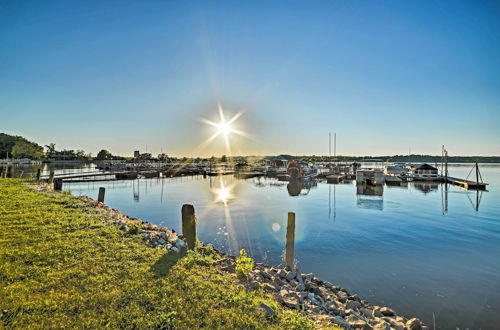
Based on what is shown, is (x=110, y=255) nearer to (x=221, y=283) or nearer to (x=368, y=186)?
(x=221, y=283)

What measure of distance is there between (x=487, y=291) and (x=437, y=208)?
1657cm

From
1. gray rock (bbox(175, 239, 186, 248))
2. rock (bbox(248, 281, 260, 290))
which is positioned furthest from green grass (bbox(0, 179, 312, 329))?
gray rock (bbox(175, 239, 186, 248))

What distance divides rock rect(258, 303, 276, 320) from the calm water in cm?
406

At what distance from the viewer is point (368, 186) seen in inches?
1506

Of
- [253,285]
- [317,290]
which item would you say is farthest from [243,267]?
[317,290]

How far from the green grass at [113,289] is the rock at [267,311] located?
0.36ft

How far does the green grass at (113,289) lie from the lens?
4168 millimetres

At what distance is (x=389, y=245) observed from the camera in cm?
1234

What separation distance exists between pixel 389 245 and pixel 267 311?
9651 mm

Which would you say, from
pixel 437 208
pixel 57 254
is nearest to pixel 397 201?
pixel 437 208

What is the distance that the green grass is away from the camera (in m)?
4.17

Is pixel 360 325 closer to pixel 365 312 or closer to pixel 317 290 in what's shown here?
pixel 365 312

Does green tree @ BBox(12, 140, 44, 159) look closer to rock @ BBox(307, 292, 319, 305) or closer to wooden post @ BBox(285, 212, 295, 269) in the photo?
wooden post @ BBox(285, 212, 295, 269)

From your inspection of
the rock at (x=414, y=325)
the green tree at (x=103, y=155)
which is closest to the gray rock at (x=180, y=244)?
the rock at (x=414, y=325)
